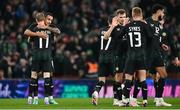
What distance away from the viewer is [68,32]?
92.2ft

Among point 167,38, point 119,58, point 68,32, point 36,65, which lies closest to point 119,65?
point 119,58

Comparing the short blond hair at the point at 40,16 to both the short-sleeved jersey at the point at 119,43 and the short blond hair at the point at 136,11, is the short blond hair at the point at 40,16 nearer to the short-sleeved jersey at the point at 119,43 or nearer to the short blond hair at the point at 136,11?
the short-sleeved jersey at the point at 119,43

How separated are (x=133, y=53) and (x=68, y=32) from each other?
443 inches

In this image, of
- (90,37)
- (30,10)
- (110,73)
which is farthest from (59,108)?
(30,10)

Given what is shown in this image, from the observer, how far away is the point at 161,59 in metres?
18.1

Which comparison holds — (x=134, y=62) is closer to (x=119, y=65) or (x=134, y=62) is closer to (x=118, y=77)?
(x=119, y=65)

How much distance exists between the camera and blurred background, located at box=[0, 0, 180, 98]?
25469mm

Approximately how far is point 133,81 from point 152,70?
58cm

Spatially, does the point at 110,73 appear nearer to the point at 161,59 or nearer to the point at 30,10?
the point at 161,59

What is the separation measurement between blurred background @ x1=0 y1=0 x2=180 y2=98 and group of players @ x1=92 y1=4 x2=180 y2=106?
6188 millimetres

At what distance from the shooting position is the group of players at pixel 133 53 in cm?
1703

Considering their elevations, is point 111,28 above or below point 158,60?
above

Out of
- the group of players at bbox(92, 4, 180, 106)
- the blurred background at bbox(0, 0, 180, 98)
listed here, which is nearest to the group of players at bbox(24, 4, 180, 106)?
the group of players at bbox(92, 4, 180, 106)

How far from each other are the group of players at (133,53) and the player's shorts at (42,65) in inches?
53.7
